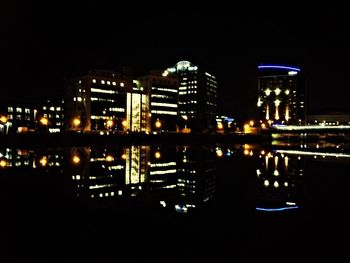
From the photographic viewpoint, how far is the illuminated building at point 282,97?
134125 mm

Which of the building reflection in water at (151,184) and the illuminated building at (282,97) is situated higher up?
the illuminated building at (282,97)

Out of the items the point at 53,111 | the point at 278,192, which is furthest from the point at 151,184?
the point at 53,111

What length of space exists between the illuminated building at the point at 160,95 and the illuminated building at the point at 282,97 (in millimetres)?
50582

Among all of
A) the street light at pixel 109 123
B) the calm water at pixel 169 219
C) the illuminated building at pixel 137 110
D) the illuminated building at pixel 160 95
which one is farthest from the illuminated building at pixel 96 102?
the calm water at pixel 169 219

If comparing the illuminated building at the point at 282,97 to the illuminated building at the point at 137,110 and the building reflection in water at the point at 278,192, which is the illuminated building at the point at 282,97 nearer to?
the illuminated building at the point at 137,110

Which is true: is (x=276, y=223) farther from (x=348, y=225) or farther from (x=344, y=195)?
(x=344, y=195)

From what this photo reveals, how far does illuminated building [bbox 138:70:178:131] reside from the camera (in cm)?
9212

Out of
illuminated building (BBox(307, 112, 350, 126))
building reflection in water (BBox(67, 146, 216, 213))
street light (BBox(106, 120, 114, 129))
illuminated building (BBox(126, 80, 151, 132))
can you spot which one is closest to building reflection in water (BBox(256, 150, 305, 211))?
building reflection in water (BBox(67, 146, 216, 213))

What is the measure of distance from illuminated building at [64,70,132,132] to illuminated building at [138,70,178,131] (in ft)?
31.6

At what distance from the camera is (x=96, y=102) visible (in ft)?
259

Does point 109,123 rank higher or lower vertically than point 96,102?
lower

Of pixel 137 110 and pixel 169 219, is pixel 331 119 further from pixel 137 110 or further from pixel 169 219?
pixel 169 219

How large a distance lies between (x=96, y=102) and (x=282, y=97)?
84260 millimetres

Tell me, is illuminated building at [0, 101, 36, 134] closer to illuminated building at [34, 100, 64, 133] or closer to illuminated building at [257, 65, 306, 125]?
illuminated building at [34, 100, 64, 133]
